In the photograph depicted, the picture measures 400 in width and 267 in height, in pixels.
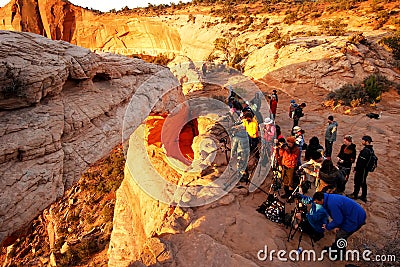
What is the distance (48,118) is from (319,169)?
5336 millimetres

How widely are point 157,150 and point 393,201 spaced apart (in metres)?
7.11

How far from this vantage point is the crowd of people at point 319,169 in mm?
→ 3760

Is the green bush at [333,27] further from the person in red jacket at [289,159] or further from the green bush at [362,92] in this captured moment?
the person in red jacket at [289,159]

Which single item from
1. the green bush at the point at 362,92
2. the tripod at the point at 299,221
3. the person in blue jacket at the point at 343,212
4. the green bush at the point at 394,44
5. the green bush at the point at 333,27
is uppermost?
the green bush at the point at 333,27

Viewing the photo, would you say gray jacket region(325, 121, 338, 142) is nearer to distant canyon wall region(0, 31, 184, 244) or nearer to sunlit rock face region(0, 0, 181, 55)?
distant canyon wall region(0, 31, 184, 244)

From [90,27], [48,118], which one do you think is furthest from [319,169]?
[90,27]

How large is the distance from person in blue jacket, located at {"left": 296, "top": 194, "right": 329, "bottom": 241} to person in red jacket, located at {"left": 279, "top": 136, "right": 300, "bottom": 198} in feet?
3.34

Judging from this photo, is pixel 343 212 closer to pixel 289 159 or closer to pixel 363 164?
pixel 289 159

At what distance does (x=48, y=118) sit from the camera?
4.73 metres

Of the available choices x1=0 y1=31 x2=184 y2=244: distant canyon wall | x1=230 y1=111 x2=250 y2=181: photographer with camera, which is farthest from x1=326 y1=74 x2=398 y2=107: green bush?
x1=0 y1=31 x2=184 y2=244: distant canyon wall

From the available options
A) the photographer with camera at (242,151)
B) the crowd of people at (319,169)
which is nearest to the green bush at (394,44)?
the crowd of people at (319,169)

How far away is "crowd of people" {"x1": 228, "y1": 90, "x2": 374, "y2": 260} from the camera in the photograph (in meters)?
3.76

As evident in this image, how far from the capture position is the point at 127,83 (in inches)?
289

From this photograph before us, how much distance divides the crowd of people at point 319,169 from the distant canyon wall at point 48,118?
10.8ft
